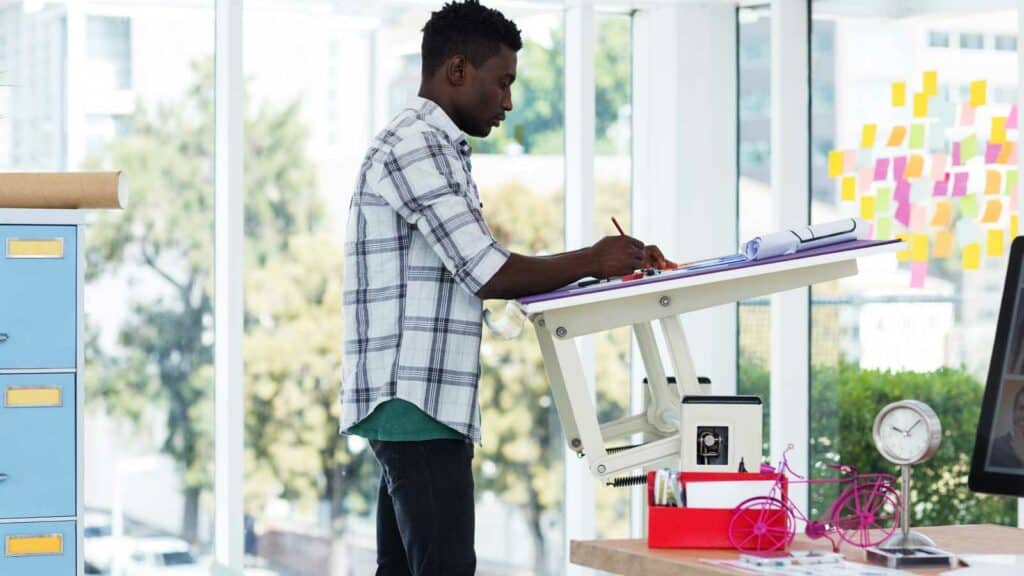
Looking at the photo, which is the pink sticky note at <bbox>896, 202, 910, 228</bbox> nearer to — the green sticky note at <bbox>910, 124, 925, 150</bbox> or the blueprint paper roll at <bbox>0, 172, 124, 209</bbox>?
the green sticky note at <bbox>910, 124, 925, 150</bbox>

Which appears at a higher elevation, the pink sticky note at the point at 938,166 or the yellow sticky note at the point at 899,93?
the yellow sticky note at the point at 899,93

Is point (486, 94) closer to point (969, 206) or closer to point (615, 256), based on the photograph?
point (615, 256)

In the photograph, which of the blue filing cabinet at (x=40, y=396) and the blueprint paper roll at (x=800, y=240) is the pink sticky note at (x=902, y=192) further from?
the blue filing cabinet at (x=40, y=396)

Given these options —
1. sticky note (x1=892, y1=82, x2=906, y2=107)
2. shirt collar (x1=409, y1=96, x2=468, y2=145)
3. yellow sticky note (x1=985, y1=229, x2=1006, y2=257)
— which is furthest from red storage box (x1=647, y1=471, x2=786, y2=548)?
sticky note (x1=892, y1=82, x2=906, y2=107)

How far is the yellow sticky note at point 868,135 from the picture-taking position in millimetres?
3994

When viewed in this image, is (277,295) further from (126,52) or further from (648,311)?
(648,311)

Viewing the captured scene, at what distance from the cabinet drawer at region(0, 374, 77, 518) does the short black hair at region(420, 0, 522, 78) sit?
1.11 m

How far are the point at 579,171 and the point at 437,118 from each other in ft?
7.09

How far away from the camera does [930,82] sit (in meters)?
3.87

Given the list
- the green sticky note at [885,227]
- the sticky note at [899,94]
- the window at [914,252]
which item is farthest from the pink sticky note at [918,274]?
the sticky note at [899,94]

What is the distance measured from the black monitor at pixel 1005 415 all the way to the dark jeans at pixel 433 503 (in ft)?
2.22

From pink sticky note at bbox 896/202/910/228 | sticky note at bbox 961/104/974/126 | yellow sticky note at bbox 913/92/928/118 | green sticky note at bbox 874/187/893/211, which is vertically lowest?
pink sticky note at bbox 896/202/910/228

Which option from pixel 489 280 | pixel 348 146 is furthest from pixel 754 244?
pixel 348 146

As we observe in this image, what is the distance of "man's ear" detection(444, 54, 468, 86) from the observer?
6.99 ft
